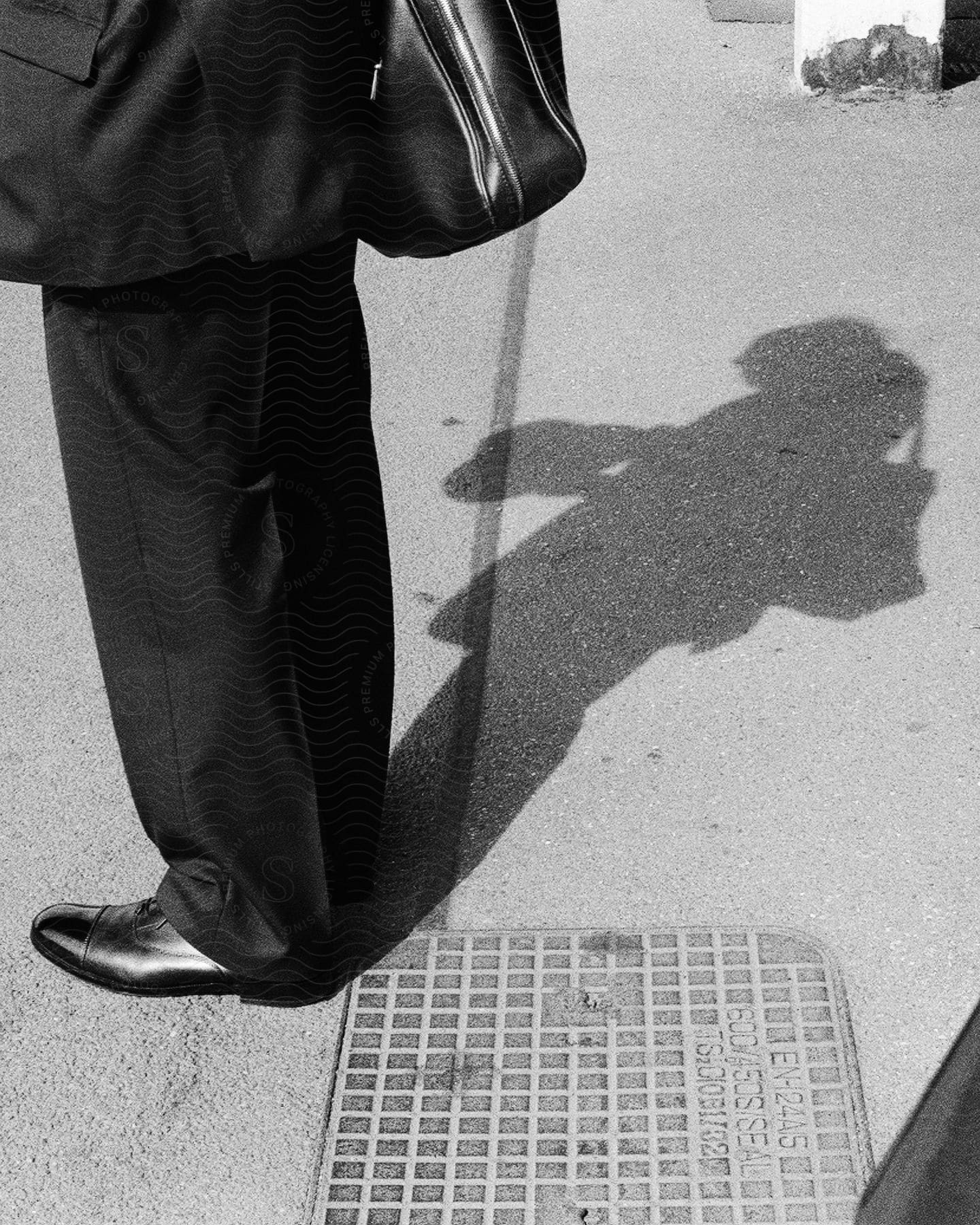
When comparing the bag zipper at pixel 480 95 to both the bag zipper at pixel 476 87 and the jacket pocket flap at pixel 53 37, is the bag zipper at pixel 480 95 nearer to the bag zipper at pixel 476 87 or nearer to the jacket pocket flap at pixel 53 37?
the bag zipper at pixel 476 87

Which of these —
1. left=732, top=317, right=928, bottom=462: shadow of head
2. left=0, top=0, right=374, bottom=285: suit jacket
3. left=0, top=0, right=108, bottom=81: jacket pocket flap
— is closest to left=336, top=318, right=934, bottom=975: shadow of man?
left=732, top=317, right=928, bottom=462: shadow of head

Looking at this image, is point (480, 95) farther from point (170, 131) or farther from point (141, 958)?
point (141, 958)

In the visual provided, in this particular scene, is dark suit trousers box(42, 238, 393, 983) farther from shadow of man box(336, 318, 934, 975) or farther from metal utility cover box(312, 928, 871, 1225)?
shadow of man box(336, 318, 934, 975)

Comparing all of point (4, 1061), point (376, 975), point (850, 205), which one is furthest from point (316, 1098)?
point (850, 205)

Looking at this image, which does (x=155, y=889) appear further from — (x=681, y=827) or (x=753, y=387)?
(x=753, y=387)

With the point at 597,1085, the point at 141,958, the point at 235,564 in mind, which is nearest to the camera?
the point at 235,564

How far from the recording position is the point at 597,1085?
2408 millimetres

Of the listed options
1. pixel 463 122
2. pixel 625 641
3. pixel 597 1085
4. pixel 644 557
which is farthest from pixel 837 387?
pixel 463 122

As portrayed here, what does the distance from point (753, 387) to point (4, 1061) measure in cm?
243

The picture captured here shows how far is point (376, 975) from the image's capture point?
2643 millimetres

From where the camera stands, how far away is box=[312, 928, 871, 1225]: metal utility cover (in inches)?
88.7

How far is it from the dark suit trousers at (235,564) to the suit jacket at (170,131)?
93 millimetres

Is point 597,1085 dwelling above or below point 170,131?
below

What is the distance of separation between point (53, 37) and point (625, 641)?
175 centimetres
